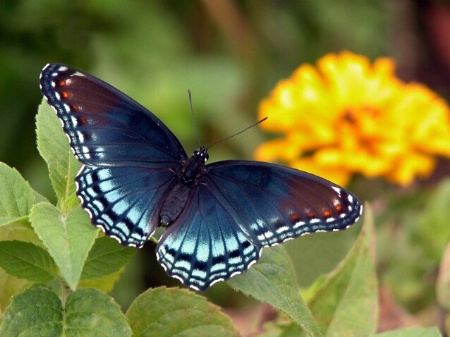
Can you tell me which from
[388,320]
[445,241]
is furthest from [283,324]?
[445,241]

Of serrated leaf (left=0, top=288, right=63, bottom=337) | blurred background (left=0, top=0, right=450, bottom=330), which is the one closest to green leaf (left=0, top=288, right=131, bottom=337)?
serrated leaf (left=0, top=288, right=63, bottom=337)

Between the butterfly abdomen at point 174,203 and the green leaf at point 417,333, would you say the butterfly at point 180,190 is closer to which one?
the butterfly abdomen at point 174,203

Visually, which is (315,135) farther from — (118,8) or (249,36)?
(249,36)

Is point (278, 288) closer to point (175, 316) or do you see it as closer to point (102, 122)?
point (175, 316)

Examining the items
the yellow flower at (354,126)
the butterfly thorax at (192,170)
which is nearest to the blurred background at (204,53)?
the yellow flower at (354,126)

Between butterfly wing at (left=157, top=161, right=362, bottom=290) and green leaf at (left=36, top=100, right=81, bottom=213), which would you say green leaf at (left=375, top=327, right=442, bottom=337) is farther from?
green leaf at (left=36, top=100, right=81, bottom=213)
